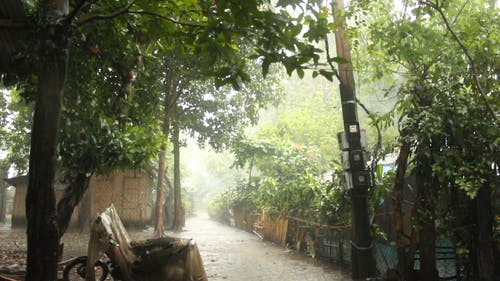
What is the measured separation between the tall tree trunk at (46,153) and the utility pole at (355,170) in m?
5.39

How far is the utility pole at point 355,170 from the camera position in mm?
7621

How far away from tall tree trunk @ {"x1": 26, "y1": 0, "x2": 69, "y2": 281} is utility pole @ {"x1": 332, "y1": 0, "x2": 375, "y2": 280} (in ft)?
17.7

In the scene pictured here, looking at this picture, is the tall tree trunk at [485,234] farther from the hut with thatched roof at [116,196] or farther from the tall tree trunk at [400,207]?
the hut with thatched roof at [116,196]

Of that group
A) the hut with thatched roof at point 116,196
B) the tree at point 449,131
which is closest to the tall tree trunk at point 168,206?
the hut with thatched roof at point 116,196

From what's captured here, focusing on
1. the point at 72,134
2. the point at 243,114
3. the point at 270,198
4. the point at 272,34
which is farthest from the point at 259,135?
the point at 272,34

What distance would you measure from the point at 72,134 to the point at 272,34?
17.9 ft

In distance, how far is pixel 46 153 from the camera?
3264 mm

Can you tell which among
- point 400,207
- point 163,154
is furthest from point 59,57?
point 163,154

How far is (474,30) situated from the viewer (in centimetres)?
661

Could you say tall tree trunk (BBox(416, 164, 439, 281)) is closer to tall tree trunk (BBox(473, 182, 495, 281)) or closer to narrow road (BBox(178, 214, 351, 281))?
tall tree trunk (BBox(473, 182, 495, 281))

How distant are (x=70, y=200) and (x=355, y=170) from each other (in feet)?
18.8

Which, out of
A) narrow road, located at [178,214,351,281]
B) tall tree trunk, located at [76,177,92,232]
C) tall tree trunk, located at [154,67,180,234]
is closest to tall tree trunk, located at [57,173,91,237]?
narrow road, located at [178,214,351,281]

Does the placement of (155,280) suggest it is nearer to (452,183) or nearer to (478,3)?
(452,183)

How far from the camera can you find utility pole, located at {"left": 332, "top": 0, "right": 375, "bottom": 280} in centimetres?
762
